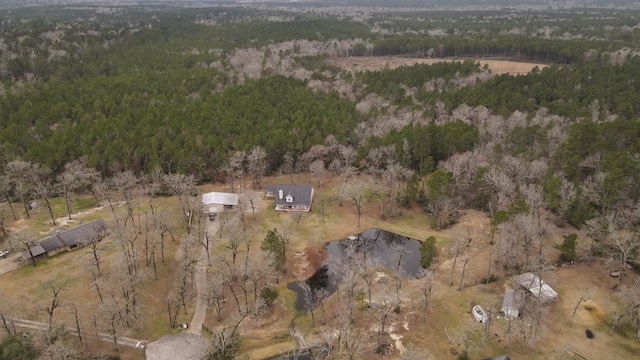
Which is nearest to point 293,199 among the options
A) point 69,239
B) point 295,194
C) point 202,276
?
point 295,194

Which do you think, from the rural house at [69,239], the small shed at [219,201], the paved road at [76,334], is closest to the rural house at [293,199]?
the small shed at [219,201]

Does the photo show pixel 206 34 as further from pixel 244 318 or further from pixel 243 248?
pixel 244 318

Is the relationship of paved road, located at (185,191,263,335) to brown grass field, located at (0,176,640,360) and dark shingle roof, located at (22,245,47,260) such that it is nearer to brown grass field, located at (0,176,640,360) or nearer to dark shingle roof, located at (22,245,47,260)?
brown grass field, located at (0,176,640,360)

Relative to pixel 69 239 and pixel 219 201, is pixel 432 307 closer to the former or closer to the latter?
pixel 219 201

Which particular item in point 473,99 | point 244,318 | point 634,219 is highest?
point 473,99

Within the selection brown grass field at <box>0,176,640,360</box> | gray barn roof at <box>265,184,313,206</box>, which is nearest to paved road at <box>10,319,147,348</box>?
brown grass field at <box>0,176,640,360</box>

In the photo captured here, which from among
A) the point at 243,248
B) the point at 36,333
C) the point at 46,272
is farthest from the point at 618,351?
the point at 46,272

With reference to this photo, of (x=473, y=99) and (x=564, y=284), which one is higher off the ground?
(x=473, y=99)
